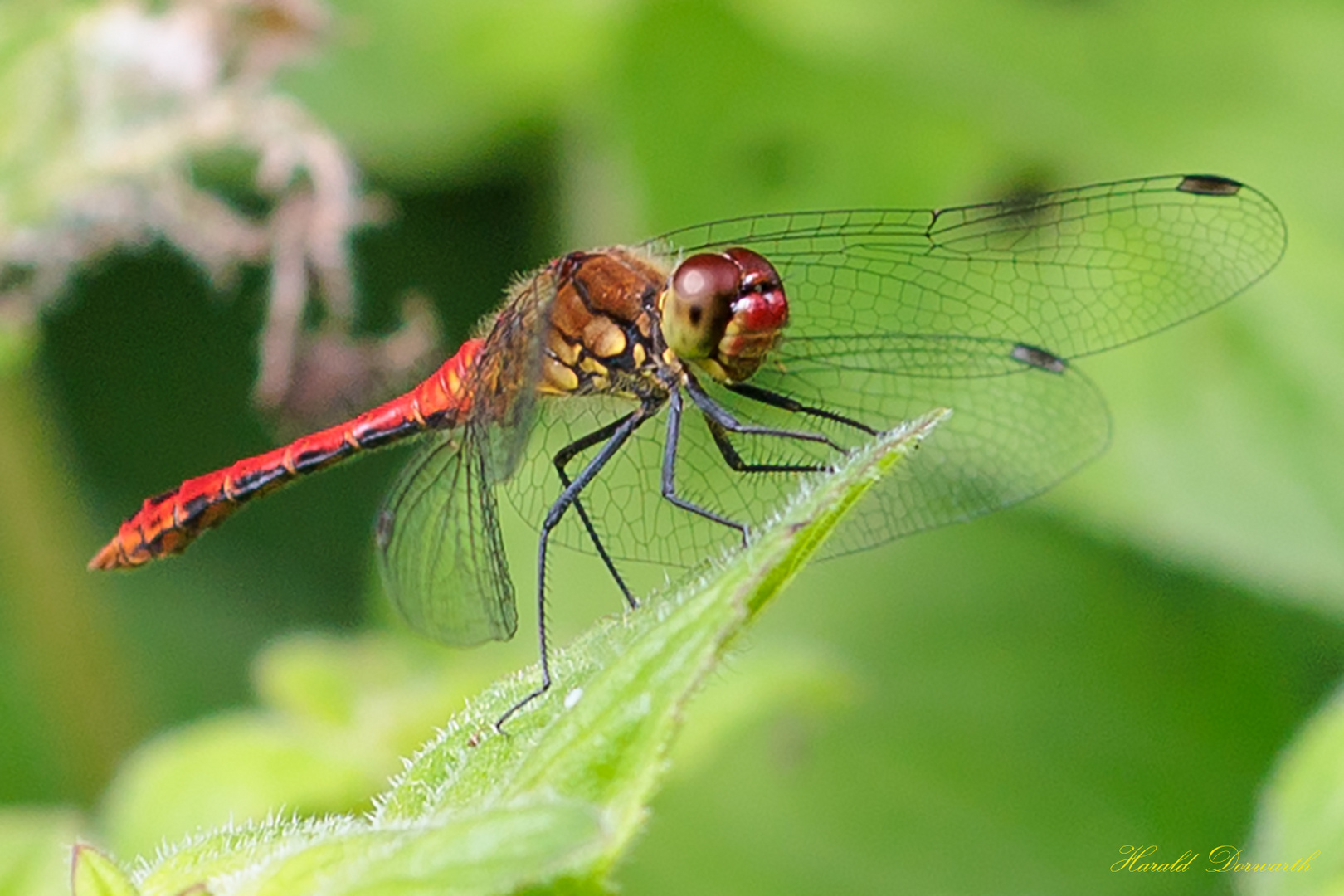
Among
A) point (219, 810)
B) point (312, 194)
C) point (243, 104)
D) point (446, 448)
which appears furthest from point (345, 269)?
point (219, 810)

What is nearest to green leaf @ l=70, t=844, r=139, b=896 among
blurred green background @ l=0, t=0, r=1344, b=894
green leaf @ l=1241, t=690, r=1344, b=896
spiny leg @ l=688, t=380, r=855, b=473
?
spiny leg @ l=688, t=380, r=855, b=473

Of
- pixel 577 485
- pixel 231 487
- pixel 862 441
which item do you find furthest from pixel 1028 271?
pixel 231 487

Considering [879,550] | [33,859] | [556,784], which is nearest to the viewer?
[556,784]

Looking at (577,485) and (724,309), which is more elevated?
(724,309)

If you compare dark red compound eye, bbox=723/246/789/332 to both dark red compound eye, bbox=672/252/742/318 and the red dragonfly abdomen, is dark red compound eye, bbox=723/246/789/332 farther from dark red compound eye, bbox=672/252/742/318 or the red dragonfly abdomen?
the red dragonfly abdomen

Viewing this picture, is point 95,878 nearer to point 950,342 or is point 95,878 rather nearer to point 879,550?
point 950,342

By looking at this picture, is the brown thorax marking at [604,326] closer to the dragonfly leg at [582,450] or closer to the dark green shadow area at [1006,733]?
the dragonfly leg at [582,450]

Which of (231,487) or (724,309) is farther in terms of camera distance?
(231,487)
